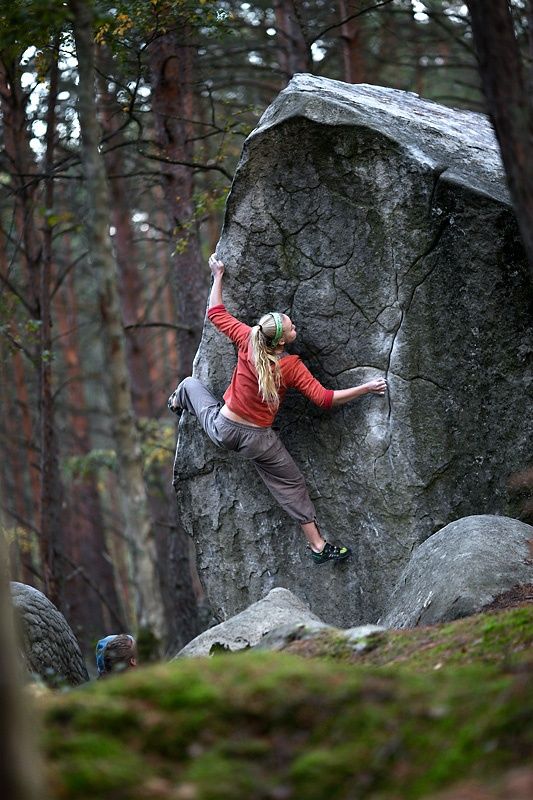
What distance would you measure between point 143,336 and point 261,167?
1112cm

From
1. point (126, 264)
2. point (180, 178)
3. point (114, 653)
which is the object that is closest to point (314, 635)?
point (114, 653)

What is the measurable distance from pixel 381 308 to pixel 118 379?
371 cm

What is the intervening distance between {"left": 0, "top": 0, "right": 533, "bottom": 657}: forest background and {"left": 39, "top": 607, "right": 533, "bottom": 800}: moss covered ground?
1.65 metres

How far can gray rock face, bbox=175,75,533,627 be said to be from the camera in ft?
26.2

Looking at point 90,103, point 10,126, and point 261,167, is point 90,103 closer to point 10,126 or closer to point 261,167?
point 261,167

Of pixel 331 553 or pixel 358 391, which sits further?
pixel 331 553

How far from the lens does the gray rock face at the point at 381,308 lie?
8000 mm

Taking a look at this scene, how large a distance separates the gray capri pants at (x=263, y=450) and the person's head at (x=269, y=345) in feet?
1.74

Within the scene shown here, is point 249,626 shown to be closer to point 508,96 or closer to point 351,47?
point 508,96

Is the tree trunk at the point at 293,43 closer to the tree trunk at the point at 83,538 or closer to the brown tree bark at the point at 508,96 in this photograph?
the tree trunk at the point at 83,538

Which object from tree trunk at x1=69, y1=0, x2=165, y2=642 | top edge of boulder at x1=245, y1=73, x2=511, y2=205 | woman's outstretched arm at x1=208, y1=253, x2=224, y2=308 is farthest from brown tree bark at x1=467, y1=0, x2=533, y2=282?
woman's outstretched arm at x1=208, y1=253, x2=224, y2=308

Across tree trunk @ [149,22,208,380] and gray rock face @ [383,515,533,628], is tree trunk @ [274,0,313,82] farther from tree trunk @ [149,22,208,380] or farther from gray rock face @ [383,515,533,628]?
gray rock face @ [383,515,533,628]

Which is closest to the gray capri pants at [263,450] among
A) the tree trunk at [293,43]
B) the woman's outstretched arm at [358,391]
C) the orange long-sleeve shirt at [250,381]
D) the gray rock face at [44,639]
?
the orange long-sleeve shirt at [250,381]

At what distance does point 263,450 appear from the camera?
8438mm
